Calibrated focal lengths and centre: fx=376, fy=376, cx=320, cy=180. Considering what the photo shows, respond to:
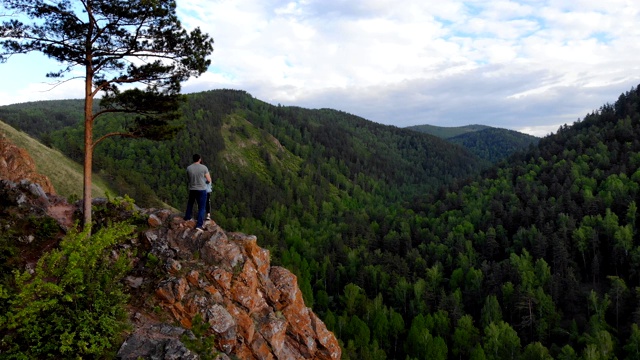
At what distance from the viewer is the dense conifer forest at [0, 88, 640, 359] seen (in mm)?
70562

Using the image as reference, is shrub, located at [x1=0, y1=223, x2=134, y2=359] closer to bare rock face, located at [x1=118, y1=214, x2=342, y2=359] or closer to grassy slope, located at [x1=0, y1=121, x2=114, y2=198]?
bare rock face, located at [x1=118, y1=214, x2=342, y2=359]

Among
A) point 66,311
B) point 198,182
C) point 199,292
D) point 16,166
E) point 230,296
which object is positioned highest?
point 198,182

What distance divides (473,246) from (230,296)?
363 feet

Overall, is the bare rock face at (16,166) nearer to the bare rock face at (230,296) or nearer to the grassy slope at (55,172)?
the bare rock face at (230,296)

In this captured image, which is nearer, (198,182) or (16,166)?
(198,182)

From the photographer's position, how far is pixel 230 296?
16.5 metres

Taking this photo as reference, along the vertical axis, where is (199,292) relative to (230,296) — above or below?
above

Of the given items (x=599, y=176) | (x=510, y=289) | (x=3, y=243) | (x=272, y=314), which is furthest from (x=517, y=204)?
→ (x=3, y=243)

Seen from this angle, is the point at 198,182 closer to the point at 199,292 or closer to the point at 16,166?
the point at 199,292

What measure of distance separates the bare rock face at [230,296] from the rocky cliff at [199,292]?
4 centimetres

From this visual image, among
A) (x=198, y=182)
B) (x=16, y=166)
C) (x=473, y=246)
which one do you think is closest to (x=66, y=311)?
(x=198, y=182)

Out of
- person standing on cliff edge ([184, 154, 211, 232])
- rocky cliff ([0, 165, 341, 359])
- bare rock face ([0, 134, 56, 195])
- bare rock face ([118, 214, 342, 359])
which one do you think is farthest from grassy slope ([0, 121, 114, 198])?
person standing on cliff edge ([184, 154, 211, 232])

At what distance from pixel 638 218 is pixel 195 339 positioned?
127m

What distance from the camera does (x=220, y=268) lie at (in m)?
16.7
